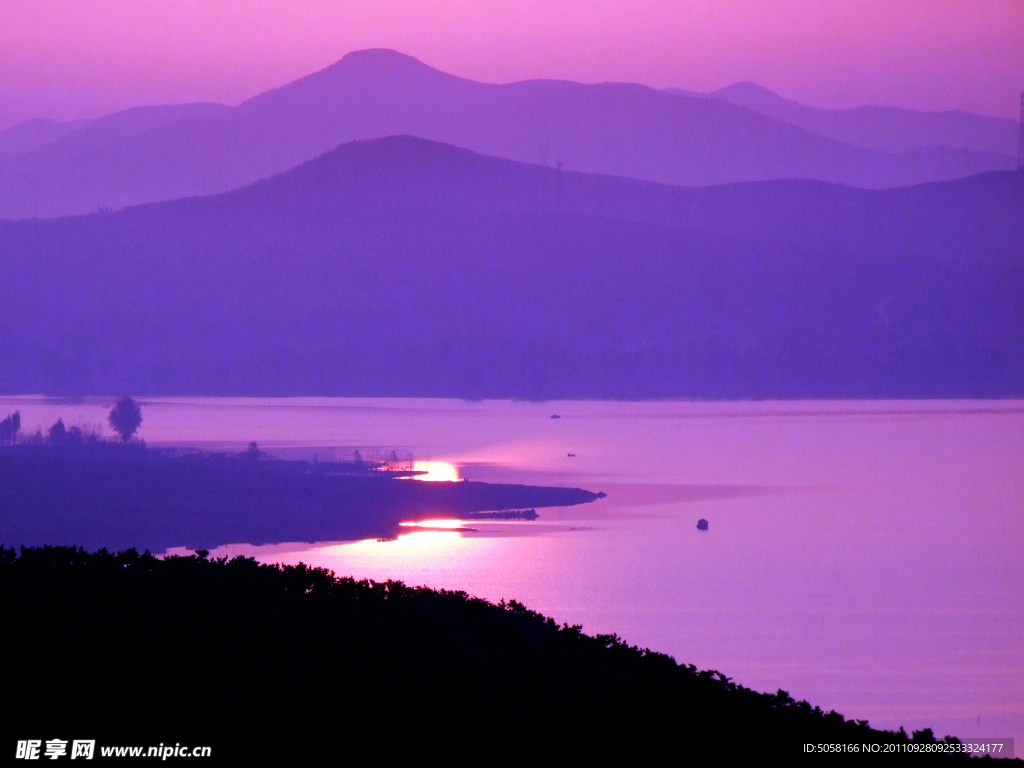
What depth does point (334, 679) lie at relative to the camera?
12805 millimetres

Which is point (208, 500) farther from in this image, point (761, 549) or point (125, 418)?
point (125, 418)

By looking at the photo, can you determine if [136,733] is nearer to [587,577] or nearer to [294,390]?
[587,577]

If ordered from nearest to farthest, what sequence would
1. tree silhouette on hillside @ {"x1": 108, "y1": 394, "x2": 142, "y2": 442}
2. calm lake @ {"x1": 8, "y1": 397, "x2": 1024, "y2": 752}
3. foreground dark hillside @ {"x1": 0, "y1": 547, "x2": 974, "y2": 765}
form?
foreground dark hillside @ {"x1": 0, "y1": 547, "x2": 974, "y2": 765} < calm lake @ {"x1": 8, "y1": 397, "x2": 1024, "y2": 752} < tree silhouette on hillside @ {"x1": 108, "y1": 394, "x2": 142, "y2": 442}

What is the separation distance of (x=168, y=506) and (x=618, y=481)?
30192mm

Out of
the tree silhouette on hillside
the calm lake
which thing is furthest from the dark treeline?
the tree silhouette on hillside

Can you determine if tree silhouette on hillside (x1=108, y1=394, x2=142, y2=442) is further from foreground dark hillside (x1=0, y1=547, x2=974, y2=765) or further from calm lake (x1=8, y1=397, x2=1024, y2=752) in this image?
foreground dark hillside (x1=0, y1=547, x2=974, y2=765)

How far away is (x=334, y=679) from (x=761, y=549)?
50.8m

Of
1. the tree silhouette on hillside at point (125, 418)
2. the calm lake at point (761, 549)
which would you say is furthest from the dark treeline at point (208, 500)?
the tree silhouette on hillside at point (125, 418)

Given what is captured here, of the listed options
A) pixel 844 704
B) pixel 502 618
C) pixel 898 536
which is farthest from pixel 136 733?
pixel 898 536

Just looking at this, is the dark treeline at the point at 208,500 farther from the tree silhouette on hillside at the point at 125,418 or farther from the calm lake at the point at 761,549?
the tree silhouette on hillside at the point at 125,418

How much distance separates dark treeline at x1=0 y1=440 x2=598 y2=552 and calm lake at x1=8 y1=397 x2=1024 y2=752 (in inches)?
89.9

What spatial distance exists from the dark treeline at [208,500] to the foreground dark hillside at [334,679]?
132 feet

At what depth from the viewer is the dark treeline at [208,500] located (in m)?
57.7

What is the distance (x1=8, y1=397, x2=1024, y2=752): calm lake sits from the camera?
40.3 m
